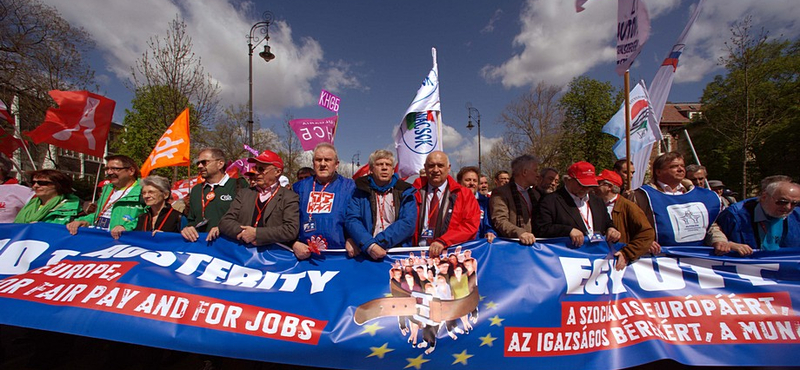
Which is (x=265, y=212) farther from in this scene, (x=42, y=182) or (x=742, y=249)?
(x=742, y=249)

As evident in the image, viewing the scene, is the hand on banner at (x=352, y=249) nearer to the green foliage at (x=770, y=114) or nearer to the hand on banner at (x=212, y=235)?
the hand on banner at (x=212, y=235)

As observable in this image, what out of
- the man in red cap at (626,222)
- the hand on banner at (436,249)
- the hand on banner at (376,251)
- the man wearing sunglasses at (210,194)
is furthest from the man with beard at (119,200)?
the man in red cap at (626,222)

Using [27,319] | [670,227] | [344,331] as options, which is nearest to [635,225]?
[670,227]

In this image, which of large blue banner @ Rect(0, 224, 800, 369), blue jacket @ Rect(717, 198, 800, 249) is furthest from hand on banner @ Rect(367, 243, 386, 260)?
blue jacket @ Rect(717, 198, 800, 249)

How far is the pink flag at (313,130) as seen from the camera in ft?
27.2

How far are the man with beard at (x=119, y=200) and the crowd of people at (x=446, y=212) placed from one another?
3 cm

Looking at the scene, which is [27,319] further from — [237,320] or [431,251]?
[431,251]

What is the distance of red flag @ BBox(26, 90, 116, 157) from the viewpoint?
4758 millimetres

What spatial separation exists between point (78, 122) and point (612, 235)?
695 centimetres

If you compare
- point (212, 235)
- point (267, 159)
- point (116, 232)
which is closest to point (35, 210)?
point (116, 232)

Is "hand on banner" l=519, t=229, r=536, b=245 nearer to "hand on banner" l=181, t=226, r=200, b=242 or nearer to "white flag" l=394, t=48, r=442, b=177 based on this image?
"white flag" l=394, t=48, r=442, b=177

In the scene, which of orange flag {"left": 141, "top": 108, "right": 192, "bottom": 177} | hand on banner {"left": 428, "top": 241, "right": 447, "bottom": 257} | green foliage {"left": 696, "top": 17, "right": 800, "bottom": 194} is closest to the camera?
hand on banner {"left": 428, "top": 241, "right": 447, "bottom": 257}

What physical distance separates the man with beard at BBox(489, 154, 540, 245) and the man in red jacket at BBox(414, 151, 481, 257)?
343 mm

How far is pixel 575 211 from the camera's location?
10.9 ft
